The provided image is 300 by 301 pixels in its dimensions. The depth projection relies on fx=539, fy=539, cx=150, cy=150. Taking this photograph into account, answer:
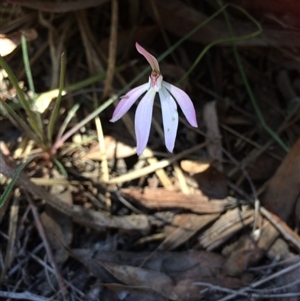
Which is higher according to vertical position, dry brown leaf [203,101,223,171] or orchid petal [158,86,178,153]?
orchid petal [158,86,178,153]

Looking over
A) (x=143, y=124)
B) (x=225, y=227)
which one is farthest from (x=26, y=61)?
(x=225, y=227)

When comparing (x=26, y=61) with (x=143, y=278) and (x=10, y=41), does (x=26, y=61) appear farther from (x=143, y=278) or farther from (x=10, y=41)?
(x=143, y=278)

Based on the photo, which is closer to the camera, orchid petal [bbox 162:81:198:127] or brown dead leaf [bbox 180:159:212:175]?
orchid petal [bbox 162:81:198:127]

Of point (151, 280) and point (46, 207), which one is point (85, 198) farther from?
point (151, 280)

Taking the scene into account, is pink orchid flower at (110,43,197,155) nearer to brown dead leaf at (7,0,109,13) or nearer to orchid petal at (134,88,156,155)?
orchid petal at (134,88,156,155)

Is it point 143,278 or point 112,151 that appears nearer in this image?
point 143,278

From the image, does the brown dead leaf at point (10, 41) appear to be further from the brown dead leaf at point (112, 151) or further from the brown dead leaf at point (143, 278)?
the brown dead leaf at point (143, 278)

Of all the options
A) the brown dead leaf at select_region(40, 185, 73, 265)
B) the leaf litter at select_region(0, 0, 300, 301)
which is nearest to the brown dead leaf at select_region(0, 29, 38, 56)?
the leaf litter at select_region(0, 0, 300, 301)
